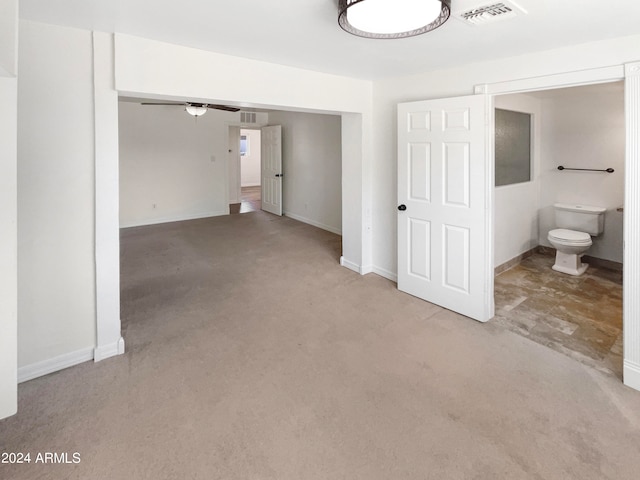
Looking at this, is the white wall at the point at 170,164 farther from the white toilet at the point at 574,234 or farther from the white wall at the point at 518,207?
the white toilet at the point at 574,234

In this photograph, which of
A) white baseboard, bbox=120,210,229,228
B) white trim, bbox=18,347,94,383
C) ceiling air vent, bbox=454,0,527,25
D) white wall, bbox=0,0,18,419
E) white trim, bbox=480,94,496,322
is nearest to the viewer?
white wall, bbox=0,0,18,419

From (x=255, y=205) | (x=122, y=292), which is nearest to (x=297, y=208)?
(x=255, y=205)

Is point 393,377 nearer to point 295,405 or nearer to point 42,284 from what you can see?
point 295,405

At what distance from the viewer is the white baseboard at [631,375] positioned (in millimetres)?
2188

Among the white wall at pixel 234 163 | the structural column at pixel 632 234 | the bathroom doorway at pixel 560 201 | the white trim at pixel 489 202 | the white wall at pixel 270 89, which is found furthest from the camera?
the white wall at pixel 234 163

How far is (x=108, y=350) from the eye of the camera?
101 inches

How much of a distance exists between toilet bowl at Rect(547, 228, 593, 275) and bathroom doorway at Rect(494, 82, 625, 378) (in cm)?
12

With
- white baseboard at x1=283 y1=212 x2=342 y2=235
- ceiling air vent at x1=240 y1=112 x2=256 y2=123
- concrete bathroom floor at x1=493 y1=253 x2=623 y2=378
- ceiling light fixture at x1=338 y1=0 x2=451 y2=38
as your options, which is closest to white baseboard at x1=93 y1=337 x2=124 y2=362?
ceiling light fixture at x1=338 y1=0 x2=451 y2=38

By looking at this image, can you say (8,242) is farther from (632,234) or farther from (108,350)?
(632,234)

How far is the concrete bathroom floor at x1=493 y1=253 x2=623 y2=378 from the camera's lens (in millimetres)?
2643

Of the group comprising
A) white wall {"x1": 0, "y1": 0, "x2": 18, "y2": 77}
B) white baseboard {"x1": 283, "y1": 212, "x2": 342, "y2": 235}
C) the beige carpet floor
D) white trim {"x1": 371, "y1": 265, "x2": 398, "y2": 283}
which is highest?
white wall {"x1": 0, "y1": 0, "x2": 18, "y2": 77}

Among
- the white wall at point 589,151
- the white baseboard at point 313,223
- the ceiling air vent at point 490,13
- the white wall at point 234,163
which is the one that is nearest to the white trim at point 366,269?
the white baseboard at point 313,223

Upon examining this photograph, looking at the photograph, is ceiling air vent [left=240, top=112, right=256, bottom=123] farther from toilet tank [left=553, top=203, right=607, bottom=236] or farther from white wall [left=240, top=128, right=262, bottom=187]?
toilet tank [left=553, top=203, right=607, bottom=236]

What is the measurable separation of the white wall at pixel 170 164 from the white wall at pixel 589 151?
6.02 metres
